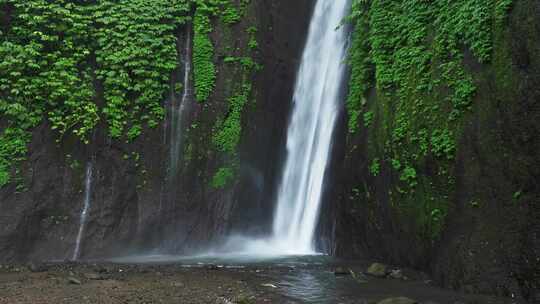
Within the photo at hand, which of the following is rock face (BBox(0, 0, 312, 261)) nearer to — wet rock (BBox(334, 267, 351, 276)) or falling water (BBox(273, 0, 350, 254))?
falling water (BBox(273, 0, 350, 254))

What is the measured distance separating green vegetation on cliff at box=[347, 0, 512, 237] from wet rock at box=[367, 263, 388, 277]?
0.84 metres

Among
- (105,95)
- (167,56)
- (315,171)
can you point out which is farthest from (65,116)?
(315,171)

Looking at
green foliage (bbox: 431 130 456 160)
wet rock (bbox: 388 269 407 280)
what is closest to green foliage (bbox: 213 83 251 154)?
wet rock (bbox: 388 269 407 280)

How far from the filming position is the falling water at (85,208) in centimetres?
983

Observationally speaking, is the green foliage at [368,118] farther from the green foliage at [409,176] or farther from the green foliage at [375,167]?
the green foliage at [409,176]

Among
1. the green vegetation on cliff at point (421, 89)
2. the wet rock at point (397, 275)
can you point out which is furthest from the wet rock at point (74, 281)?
the green vegetation on cliff at point (421, 89)

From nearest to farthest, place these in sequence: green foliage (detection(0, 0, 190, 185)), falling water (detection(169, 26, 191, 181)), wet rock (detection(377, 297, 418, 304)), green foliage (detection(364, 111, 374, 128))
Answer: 1. wet rock (detection(377, 297, 418, 304))
2. green foliage (detection(364, 111, 374, 128))
3. green foliage (detection(0, 0, 190, 185))
4. falling water (detection(169, 26, 191, 181))

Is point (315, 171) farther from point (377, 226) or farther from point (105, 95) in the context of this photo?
point (105, 95)

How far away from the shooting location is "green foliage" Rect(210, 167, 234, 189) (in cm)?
1123

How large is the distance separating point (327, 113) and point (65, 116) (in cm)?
622

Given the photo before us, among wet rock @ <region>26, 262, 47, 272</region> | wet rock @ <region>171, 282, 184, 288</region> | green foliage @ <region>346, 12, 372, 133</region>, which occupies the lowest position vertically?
wet rock @ <region>26, 262, 47, 272</region>

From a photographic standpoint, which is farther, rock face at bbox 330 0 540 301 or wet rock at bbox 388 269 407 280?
wet rock at bbox 388 269 407 280

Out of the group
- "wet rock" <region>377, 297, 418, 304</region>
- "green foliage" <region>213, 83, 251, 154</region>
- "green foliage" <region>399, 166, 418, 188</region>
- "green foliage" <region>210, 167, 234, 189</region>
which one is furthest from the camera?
"green foliage" <region>213, 83, 251, 154</region>

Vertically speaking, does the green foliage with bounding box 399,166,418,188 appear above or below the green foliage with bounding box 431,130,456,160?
below
